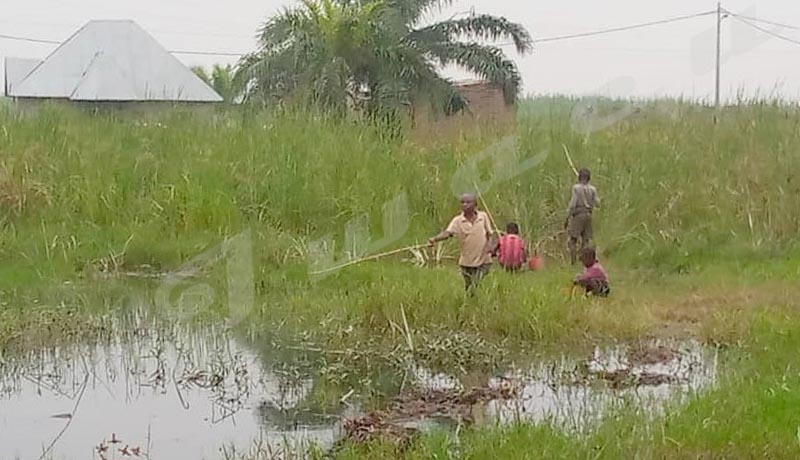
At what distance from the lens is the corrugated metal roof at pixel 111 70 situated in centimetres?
2559

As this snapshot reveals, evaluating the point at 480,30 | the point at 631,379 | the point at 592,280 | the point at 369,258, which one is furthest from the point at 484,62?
the point at 631,379

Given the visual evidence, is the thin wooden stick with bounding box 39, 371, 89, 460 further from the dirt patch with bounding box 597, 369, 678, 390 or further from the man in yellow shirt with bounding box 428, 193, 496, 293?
the dirt patch with bounding box 597, 369, 678, 390

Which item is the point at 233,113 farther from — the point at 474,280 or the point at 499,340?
the point at 499,340

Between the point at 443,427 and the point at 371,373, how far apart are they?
4.70 feet

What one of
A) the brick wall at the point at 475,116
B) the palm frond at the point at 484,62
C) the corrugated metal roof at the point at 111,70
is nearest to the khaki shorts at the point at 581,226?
the brick wall at the point at 475,116

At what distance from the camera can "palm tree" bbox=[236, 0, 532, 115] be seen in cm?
1866

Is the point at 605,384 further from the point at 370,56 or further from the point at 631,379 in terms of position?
the point at 370,56

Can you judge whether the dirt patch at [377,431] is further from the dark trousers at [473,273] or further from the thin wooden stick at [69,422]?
the dark trousers at [473,273]

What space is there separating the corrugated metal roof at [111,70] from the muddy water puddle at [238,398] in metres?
17.4

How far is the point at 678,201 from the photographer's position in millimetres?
14188

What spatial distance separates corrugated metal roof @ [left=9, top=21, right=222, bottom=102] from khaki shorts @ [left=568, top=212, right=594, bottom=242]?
1423 cm

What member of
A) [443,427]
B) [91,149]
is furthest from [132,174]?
[443,427]

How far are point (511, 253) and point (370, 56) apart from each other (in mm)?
7914

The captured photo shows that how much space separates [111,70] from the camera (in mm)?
26062
